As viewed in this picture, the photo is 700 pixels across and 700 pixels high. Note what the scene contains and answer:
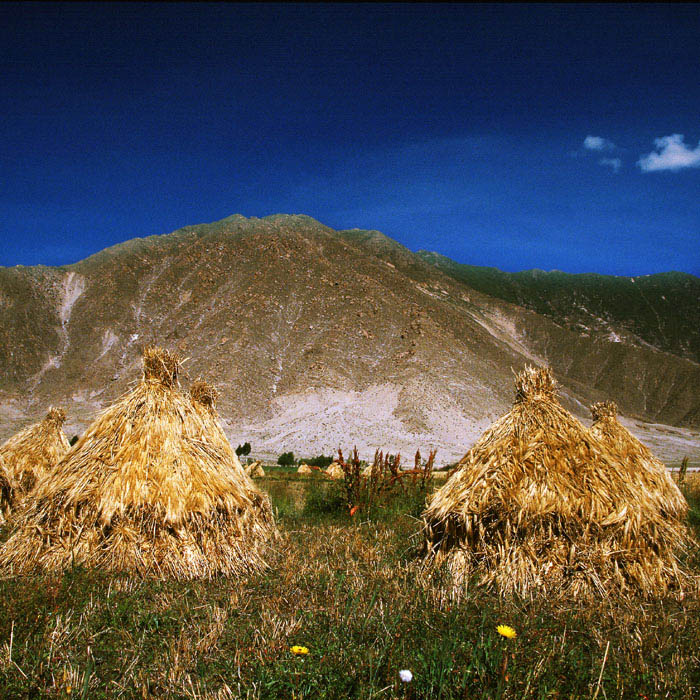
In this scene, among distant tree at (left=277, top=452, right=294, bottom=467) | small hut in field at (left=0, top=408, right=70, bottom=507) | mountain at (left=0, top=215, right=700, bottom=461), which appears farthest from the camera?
mountain at (left=0, top=215, right=700, bottom=461)

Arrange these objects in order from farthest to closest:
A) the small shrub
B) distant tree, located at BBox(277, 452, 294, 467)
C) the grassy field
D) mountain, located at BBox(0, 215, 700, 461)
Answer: mountain, located at BBox(0, 215, 700, 461) → distant tree, located at BBox(277, 452, 294, 467) → the small shrub → the grassy field

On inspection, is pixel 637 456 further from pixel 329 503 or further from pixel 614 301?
pixel 614 301

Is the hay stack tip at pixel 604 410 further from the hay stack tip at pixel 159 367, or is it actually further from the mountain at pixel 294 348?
the mountain at pixel 294 348

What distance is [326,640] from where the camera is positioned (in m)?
3.16

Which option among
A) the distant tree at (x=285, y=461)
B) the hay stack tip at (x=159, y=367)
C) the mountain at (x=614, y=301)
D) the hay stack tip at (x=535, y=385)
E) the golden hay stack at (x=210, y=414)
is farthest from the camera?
the mountain at (x=614, y=301)

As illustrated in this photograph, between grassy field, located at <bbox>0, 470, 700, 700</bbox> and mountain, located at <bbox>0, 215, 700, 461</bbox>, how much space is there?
32.2m

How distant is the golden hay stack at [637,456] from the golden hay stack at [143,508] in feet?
16.2

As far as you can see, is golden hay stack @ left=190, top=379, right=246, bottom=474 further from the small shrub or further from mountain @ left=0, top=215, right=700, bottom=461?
mountain @ left=0, top=215, right=700, bottom=461

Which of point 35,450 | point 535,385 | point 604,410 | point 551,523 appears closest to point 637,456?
point 604,410

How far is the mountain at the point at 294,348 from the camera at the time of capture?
157 ft

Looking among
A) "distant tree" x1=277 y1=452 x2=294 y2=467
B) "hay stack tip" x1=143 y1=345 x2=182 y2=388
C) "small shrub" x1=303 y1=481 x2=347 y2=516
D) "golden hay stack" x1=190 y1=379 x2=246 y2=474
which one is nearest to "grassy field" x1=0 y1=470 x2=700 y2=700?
"golden hay stack" x1=190 y1=379 x2=246 y2=474

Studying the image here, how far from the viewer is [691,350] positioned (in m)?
114

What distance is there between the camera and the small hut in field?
8844mm

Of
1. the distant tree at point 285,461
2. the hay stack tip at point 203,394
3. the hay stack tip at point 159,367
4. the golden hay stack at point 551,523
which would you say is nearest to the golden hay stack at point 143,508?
the hay stack tip at point 159,367
